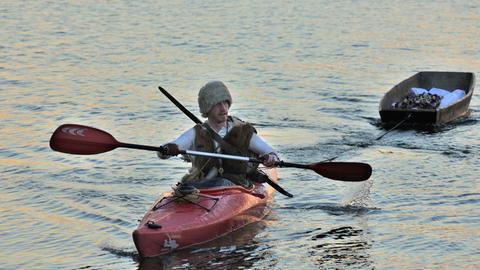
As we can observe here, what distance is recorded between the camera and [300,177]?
13.2 metres

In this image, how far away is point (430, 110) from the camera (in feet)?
52.6

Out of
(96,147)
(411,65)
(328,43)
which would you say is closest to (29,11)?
(328,43)

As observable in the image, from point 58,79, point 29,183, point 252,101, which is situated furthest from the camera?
point 58,79

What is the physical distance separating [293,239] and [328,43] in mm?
18419

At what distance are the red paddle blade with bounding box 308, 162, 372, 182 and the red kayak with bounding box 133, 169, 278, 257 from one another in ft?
2.67

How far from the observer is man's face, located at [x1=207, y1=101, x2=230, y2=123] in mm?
9938

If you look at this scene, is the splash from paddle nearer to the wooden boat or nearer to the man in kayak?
the man in kayak

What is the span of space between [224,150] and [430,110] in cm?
670

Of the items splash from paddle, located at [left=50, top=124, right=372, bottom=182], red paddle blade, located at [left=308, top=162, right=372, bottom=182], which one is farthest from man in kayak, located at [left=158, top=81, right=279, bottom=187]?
red paddle blade, located at [left=308, top=162, right=372, bottom=182]

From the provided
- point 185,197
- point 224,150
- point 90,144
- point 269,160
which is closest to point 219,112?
point 224,150

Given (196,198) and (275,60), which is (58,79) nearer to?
(275,60)

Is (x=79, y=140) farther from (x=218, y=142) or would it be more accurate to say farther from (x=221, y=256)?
(x=221, y=256)

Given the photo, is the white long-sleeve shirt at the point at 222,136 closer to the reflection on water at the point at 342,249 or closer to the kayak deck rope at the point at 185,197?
the kayak deck rope at the point at 185,197

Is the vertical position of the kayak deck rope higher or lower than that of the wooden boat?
higher
